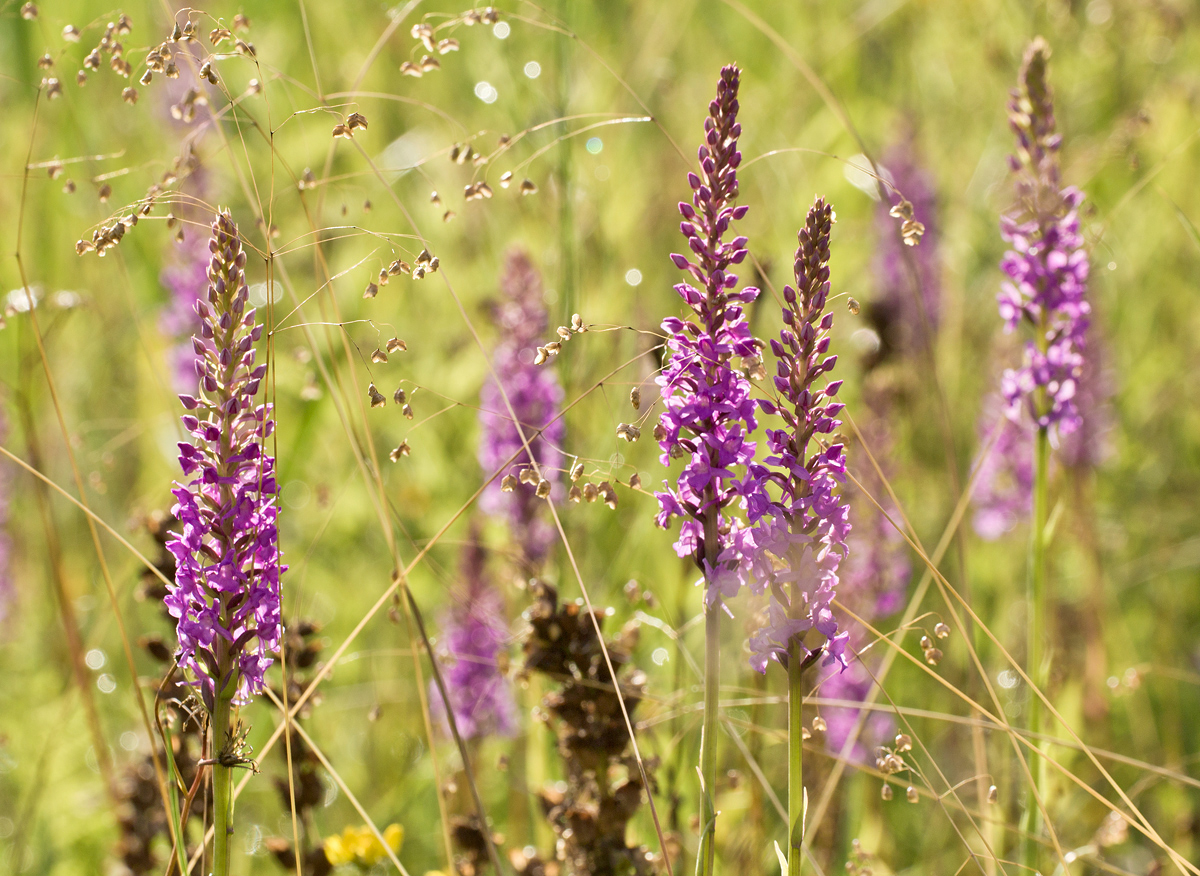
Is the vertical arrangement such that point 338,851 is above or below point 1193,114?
below

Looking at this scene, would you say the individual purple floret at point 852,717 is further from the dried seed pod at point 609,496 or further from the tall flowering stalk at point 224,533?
the tall flowering stalk at point 224,533

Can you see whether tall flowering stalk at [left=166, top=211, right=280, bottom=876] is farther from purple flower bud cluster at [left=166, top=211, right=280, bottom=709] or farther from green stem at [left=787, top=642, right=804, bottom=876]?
green stem at [left=787, top=642, right=804, bottom=876]

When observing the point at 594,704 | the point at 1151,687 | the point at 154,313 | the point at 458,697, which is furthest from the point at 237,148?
the point at 1151,687

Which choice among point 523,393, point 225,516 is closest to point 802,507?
point 225,516

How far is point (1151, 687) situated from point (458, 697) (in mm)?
2723

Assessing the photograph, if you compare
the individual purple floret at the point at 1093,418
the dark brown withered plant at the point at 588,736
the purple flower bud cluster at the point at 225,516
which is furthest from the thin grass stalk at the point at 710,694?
the individual purple floret at the point at 1093,418

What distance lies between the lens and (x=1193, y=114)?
5.22 meters

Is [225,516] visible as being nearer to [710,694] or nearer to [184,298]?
[710,694]

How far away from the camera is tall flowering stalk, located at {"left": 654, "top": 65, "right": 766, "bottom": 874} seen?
158 centimetres

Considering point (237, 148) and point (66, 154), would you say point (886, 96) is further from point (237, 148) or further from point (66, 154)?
point (66, 154)

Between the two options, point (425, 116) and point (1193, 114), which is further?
point (425, 116)

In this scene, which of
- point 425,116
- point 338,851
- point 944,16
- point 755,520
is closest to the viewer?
point 755,520

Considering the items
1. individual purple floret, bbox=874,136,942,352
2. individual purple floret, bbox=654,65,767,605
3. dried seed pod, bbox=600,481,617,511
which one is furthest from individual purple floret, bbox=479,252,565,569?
individual purple floret, bbox=874,136,942,352

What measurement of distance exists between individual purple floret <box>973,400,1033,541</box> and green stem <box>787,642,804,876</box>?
2814 millimetres
